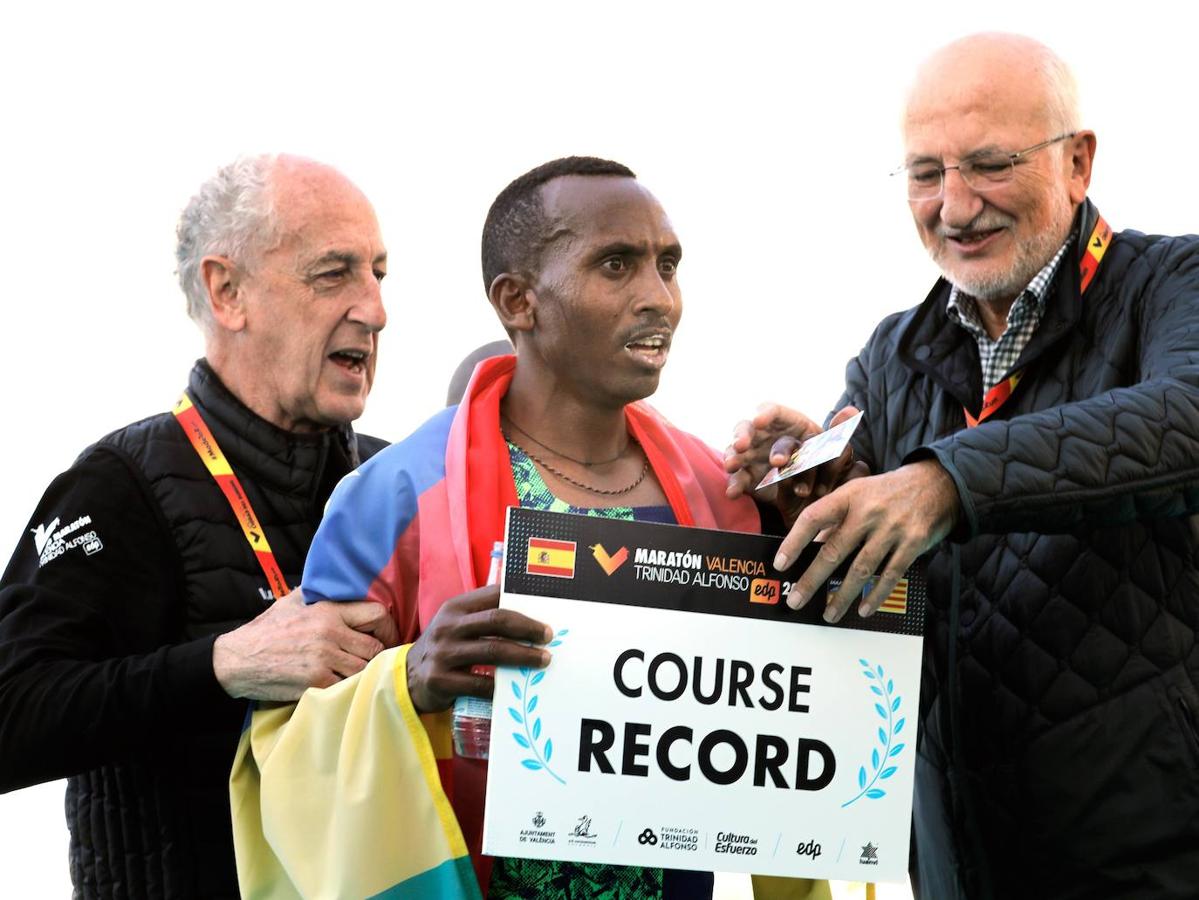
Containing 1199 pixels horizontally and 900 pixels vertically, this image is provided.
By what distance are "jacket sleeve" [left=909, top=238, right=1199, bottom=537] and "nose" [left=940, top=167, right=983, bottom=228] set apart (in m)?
0.47

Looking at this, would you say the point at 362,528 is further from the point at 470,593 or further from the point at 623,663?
the point at 623,663

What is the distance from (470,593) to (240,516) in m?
0.72

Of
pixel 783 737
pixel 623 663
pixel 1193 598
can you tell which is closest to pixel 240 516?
pixel 623 663

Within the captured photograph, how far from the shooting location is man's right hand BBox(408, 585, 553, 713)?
64.0 inches

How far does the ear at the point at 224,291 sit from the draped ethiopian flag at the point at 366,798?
87cm

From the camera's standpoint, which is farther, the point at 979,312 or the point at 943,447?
the point at 979,312

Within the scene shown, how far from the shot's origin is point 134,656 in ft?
6.82

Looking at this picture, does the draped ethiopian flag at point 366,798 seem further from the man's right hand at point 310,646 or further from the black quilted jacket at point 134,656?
the black quilted jacket at point 134,656

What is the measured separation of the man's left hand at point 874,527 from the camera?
1.68m

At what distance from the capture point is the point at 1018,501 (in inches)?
68.7

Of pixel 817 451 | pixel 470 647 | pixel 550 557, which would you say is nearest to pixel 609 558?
pixel 550 557

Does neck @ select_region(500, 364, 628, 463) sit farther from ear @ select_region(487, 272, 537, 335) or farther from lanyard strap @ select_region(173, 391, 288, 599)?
lanyard strap @ select_region(173, 391, 288, 599)

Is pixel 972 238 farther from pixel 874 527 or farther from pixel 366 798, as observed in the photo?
pixel 366 798

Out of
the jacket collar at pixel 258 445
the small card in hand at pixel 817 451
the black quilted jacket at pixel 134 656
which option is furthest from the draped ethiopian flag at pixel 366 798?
the jacket collar at pixel 258 445
